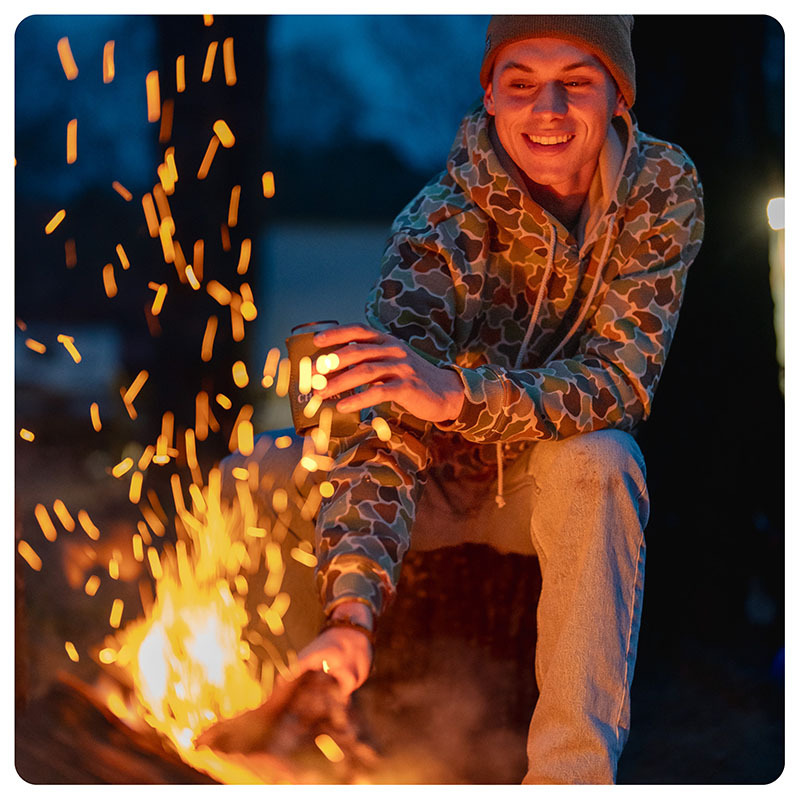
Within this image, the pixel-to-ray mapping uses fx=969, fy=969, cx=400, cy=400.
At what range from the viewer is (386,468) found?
3.41 ft

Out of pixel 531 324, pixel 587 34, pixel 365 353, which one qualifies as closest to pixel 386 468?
pixel 365 353

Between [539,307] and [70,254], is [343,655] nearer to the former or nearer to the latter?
[539,307]

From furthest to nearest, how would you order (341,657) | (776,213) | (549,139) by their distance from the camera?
(776,213) < (549,139) < (341,657)

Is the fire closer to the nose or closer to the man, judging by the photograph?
the man

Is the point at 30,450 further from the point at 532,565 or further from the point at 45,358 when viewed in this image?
the point at 532,565

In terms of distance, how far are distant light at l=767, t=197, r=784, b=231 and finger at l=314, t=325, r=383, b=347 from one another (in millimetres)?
674

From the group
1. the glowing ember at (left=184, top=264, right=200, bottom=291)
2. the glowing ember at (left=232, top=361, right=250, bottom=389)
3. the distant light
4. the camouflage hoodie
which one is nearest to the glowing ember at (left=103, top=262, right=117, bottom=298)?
the glowing ember at (left=184, top=264, right=200, bottom=291)

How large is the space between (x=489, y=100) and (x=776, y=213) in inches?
17.6

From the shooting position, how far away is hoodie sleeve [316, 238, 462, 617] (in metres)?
0.97

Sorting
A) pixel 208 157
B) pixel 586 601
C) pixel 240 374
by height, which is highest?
pixel 208 157

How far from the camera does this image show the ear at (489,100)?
1.15 metres

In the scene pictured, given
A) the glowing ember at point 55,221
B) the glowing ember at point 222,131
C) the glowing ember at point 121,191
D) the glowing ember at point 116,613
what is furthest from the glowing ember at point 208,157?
the glowing ember at point 116,613
